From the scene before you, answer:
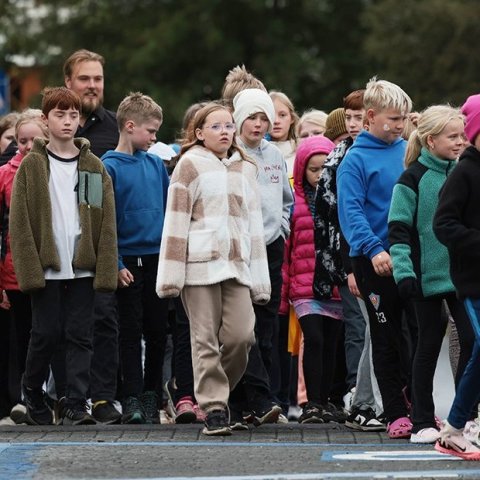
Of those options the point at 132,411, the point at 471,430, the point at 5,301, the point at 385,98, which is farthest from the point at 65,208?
the point at 471,430

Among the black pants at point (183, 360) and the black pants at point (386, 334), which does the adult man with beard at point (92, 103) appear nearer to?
the black pants at point (183, 360)

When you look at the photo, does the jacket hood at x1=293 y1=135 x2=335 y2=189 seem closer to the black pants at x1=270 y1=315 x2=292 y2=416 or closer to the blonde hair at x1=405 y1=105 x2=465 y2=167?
the black pants at x1=270 y1=315 x2=292 y2=416

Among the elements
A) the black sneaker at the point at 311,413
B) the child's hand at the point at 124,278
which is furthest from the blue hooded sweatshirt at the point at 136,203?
the black sneaker at the point at 311,413

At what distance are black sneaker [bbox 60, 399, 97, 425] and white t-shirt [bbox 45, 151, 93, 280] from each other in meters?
0.80

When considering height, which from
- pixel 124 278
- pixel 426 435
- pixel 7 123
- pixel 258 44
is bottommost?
pixel 426 435

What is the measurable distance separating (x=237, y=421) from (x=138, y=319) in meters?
1.05

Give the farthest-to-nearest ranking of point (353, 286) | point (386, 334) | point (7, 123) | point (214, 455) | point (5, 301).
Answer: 1. point (7, 123)
2. point (5, 301)
3. point (353, 286)
4. point (386, 334)
5. point (214, 455)

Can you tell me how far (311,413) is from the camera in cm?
1209

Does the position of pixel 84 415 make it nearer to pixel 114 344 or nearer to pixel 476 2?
pixel 114 344

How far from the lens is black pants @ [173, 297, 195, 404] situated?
39.5ft

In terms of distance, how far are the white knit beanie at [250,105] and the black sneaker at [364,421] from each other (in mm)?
1905

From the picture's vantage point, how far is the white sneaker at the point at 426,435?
34.0 feet

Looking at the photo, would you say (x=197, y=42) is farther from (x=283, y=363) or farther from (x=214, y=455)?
(x=214, y=455)

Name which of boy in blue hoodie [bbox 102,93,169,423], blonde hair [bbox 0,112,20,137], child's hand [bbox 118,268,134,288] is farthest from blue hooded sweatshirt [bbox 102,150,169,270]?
blonde hair [bbox 0,112,20,137]
